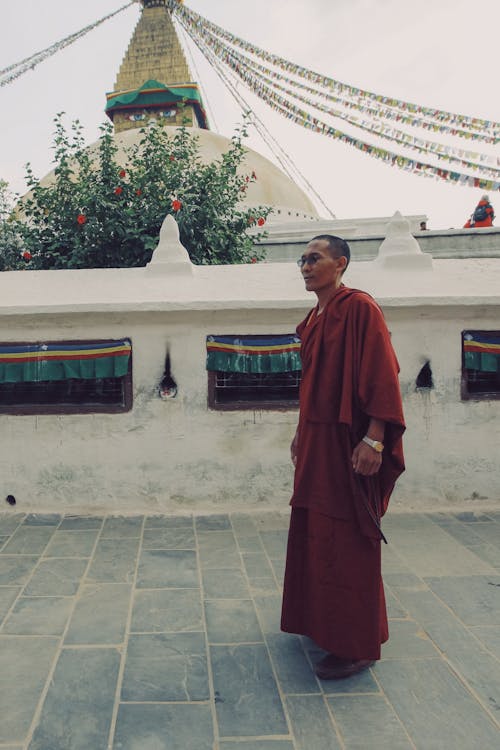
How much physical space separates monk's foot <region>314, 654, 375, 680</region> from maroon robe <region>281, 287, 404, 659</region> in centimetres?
8

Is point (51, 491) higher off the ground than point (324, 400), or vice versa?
point (324, 400)

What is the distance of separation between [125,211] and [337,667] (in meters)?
7.31

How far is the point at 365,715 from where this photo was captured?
2381 millimetres

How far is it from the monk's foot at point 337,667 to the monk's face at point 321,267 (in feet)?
5.94

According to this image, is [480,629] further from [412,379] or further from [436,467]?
[412,379]

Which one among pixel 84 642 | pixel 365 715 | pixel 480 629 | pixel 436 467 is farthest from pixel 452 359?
pixel 84 642

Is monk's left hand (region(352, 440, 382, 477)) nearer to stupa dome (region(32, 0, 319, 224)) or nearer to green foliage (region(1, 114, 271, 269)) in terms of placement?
green foliage (region(1, 114, 271, 269))

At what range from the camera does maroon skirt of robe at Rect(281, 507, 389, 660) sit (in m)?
2.59

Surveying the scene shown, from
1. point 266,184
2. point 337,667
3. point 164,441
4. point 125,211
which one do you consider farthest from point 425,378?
point 266,184

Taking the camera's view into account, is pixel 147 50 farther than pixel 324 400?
Yes

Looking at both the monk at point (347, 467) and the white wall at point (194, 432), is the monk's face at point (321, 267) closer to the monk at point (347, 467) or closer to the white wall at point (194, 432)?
the monk at point (347, 467)

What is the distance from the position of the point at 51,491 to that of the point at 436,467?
3.60 m

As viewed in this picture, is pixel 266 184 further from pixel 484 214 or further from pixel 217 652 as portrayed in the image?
pixel 217 652

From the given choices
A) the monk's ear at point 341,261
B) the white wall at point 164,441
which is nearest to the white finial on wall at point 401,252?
the white wall at point 164,441
